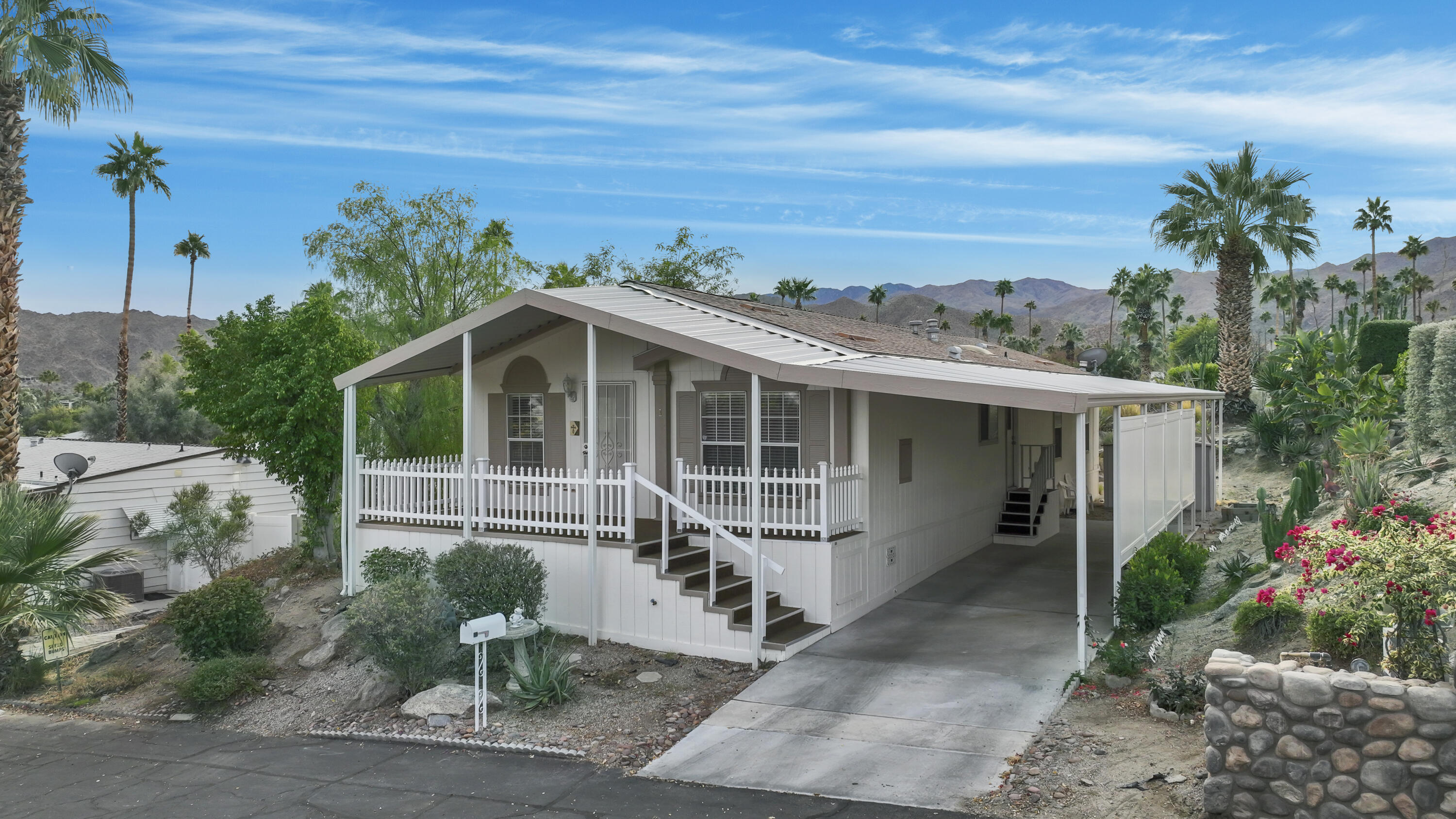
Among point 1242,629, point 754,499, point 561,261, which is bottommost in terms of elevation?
point 1242,629

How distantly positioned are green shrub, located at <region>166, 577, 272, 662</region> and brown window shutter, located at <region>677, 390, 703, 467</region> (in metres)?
5.50

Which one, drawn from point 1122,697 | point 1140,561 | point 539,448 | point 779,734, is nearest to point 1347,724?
point 1122,697

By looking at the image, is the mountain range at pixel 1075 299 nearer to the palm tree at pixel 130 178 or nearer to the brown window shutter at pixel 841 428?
the palm tree at pixel 130 178

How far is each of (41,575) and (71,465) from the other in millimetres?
9333

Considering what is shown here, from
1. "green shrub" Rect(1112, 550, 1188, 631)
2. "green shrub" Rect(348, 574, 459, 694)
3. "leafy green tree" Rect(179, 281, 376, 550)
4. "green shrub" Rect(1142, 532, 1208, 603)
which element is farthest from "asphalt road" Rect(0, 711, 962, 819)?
"leafy green tree" Rect(179, 281, 376, 550)

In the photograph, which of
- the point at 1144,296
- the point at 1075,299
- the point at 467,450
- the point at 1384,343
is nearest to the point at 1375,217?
the point at 1144,296

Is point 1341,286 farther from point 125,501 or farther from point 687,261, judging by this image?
point 125,501

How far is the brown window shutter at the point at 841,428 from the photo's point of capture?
11.3m

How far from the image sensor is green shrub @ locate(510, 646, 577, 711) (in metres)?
8.74

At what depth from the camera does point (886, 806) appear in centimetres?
634

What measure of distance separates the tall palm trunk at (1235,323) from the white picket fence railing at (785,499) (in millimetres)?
21820

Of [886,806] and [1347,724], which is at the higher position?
[1347,724]

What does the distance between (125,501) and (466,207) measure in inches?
433

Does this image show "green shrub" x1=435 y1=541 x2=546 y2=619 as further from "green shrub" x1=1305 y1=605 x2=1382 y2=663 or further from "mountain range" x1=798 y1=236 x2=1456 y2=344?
"mountain range" x1=798 y1=236 x2=1456 y2=344
